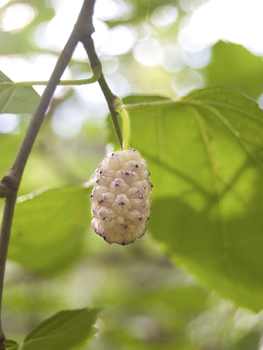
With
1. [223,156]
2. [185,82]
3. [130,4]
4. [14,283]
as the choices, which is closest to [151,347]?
[14,283]

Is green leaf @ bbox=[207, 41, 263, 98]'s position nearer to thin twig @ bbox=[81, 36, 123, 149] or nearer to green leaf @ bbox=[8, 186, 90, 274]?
green leaf @ bbox=[8, 186, 90, 274]

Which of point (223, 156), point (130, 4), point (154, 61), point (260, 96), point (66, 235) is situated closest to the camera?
point (223, 156)

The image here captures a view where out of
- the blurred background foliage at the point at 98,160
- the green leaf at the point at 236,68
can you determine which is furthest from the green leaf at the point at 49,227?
the green leaf at the point at 236,68

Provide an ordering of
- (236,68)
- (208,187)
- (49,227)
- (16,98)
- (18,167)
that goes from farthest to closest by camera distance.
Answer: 1. (236,68)
2. (49,227)
3. (208,187)
4. (16,98)
5. (18,167)

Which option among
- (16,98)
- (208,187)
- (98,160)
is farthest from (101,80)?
(98,160)

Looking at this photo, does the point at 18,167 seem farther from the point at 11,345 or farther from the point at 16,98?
the point at 11,345

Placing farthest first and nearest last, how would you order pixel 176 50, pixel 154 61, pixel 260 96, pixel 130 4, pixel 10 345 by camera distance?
1. pixel 154 61
2. pixel 176 50
3. pixel 130 4
4. pixel 260 96
5. pixel 10 345

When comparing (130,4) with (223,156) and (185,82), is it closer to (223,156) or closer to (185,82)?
(185,82)
